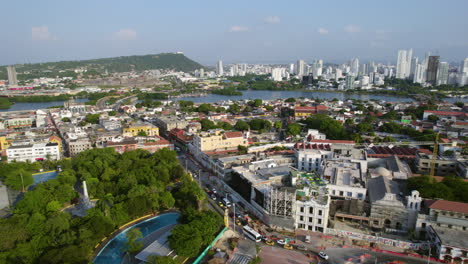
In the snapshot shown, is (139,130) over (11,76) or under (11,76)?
under

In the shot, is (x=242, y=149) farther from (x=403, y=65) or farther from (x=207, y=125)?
(x=403, y=65)

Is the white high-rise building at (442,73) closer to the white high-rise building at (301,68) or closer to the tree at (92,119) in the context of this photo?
the white high-rise building at (301,68)

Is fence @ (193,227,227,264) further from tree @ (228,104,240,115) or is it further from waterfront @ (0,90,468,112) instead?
waterfront @ (0,90,468,112)

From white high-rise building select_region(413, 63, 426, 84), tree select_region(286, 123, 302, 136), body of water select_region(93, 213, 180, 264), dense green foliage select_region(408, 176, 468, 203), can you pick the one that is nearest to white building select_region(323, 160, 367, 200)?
dense green foliage select_region(408, 176, 468, 203)

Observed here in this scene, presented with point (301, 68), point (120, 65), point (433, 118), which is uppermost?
point (120, 65)

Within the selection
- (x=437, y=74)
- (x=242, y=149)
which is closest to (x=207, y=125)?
(x=242, y=149)

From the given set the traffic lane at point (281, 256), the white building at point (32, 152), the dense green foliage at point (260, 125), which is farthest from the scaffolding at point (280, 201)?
the dense green foliage at point (260, 125)
